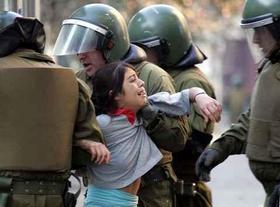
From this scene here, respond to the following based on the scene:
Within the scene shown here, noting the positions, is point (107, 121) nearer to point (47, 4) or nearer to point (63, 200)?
point (63, 200)

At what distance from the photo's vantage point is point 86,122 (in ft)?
14.9

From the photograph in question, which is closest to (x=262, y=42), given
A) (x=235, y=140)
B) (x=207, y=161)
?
(x=235, y=140)

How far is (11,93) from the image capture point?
437 cm

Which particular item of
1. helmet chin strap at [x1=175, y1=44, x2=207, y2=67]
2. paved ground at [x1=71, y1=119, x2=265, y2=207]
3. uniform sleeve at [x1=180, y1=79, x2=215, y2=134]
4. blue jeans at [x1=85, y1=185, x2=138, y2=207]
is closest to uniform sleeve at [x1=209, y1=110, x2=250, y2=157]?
uniform sleeve at [x1=180, y1=79, x2=215, y2=134]

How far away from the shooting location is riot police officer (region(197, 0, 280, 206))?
193 inches

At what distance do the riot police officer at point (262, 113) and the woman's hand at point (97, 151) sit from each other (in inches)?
35.9

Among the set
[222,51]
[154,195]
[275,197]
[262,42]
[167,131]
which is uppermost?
[262,42]

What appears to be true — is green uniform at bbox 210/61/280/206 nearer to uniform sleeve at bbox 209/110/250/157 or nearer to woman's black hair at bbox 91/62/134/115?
uniform sleeve at bbox 209/110/250/157

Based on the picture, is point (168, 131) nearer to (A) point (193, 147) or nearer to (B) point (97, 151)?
(B) point (97, 151)

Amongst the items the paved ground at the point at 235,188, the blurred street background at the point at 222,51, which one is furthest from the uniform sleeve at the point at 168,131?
the paved ground at the point at 235,188

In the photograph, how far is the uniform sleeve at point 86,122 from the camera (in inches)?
178

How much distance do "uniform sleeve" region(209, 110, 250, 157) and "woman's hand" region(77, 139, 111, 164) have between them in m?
0.98

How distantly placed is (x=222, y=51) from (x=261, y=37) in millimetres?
37263

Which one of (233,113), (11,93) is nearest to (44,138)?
(11,93)
